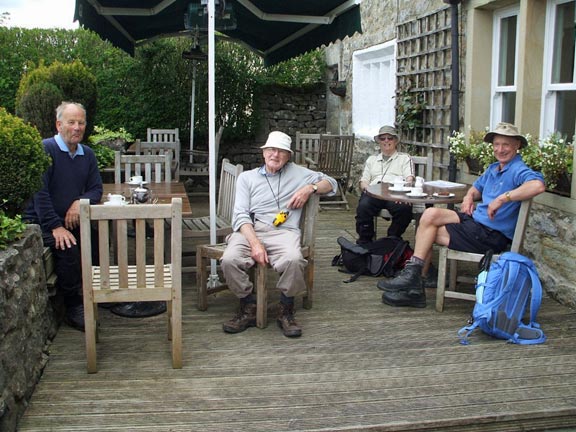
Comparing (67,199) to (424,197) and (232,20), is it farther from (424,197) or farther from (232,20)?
(232,20)

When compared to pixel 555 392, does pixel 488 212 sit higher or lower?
higher

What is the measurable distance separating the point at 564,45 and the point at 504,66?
3.05 feet

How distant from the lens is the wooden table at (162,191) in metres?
4.65

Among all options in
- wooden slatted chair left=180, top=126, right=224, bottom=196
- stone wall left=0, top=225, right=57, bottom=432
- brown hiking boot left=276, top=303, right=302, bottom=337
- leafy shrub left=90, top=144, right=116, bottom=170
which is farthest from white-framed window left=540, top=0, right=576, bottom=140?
wooden slatted chair left=180, top=126, right=224, bottom=196

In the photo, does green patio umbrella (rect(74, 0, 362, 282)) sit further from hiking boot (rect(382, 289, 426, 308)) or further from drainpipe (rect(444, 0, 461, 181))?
hiking boot (rect(382, 289, 426, 308))

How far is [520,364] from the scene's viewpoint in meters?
3.48

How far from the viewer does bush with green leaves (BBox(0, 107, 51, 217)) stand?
11.1ft

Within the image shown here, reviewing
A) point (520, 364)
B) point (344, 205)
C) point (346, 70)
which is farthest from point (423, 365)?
point (346, 70)

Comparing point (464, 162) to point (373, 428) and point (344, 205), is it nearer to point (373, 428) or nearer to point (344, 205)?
point (344, 205)

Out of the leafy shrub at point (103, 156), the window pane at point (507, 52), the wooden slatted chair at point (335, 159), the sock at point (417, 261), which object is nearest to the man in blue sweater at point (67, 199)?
the sock at point (417, 261)

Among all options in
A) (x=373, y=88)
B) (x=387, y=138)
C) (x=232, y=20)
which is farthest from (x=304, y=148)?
(x=387, y=138)

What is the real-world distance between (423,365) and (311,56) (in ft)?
29.6

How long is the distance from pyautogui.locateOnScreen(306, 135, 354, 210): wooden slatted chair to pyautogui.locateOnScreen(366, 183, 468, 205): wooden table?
127 inches

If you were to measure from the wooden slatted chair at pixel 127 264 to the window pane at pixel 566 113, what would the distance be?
3.04m
